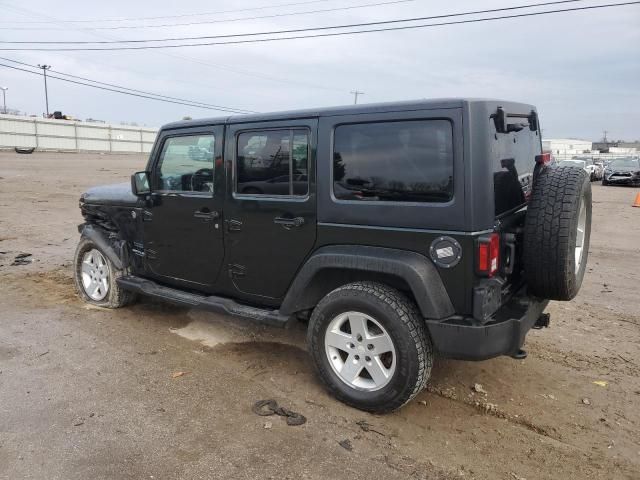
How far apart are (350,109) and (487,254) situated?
1305 millimetres

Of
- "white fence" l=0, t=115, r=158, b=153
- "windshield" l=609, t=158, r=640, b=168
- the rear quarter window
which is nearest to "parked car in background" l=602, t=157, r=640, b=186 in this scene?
"windshield" l=609, t=158, r=640, b=168

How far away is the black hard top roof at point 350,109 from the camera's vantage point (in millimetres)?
3020

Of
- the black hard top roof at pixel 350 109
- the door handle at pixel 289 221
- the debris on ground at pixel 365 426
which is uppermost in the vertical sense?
the black hard top roof at pixel 350 109

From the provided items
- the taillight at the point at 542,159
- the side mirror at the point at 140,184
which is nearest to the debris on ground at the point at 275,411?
the side mirror at the point at 140,184

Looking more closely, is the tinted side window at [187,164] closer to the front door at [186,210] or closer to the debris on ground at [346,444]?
the front door at [186,210]

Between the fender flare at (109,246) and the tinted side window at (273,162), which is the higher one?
the tinted side window at (273,162)

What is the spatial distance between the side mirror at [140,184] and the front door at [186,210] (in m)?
0.06

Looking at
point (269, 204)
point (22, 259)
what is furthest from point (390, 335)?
point (22, 259)

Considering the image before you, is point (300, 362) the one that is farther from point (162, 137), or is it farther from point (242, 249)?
point (162, 137)

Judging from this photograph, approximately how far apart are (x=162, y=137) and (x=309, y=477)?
10.8 feet

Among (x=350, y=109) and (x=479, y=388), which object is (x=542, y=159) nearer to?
(x=350, y=109)

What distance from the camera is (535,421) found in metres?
3.30

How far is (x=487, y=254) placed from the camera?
2943mm

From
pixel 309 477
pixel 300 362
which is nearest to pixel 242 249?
pixel 300 362
